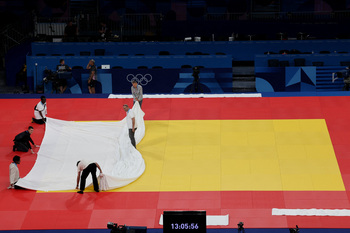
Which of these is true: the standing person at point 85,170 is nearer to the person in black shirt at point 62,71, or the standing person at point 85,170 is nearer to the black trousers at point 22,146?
the black trousers at point 22,146

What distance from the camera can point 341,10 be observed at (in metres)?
37.7

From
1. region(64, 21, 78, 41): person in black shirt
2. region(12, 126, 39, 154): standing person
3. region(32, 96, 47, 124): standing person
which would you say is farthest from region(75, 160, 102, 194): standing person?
region(64, 21, 78, 41): person in black shirt

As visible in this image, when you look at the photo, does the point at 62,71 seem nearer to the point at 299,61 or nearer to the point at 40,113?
the point at 40,113

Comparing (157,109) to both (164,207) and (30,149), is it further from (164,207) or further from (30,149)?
(164,207)

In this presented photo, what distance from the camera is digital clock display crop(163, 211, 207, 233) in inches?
513

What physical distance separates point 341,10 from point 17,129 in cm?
A: 2261

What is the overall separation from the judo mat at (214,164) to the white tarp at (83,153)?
1.14ft

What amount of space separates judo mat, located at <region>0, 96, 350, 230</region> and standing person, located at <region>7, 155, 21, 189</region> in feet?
0.85

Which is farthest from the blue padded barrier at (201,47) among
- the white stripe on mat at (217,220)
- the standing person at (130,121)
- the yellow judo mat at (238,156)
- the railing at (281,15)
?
the white stripe on mat at (217,220)

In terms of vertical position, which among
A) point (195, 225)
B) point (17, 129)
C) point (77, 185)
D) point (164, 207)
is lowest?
point (195, 225)

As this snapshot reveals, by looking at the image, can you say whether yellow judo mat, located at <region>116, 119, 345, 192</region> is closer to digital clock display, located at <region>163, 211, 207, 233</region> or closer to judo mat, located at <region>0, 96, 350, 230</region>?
judo mat, located at <region>0, 96, 350, 230</region>

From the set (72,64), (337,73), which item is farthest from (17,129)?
(337,73)

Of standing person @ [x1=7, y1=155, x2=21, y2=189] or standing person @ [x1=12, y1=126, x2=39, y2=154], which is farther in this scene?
Answer: standing person @ [x1=12, y1=126, x2=39, y2=154]

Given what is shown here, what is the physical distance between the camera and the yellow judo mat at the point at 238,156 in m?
19.7
